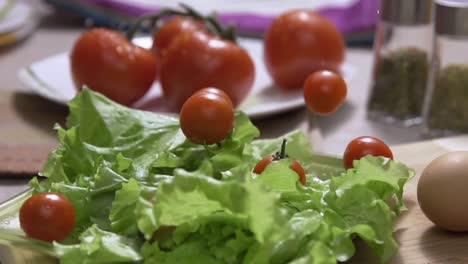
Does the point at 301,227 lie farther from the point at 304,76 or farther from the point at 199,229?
the point at 304,76

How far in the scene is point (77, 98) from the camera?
0.94 metres

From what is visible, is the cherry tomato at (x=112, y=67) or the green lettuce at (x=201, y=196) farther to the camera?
the cherry tomato at (x=112, y=67)

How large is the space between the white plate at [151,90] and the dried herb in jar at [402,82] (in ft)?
0.35

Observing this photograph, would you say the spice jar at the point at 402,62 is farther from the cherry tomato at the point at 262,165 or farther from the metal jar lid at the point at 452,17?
the cherry tomato at the point at 262,165

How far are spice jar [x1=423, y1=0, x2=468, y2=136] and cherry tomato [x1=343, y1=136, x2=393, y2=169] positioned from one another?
0.32 metres

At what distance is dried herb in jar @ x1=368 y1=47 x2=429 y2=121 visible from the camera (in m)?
1.25

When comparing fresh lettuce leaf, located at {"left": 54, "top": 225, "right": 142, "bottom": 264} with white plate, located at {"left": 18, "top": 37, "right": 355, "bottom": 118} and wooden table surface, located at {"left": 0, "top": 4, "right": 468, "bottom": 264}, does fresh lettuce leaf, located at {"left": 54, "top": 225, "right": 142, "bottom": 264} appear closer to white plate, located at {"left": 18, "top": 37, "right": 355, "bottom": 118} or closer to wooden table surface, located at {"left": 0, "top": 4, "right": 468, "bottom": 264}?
wooden table surface, located at {"left": 0, "top": 4, "right": 468, "bottom": 264}

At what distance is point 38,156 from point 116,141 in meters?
0.24

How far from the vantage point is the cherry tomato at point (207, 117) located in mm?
817

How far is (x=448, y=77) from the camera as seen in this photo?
3.86 feet

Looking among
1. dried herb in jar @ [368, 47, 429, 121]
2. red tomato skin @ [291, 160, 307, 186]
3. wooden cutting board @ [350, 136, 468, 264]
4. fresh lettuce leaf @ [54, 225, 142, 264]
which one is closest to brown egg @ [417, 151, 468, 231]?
wooden cutting board @ [350, 136, 468, 264]

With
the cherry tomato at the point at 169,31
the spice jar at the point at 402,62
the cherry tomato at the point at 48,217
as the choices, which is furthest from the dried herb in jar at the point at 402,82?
the cherry tomato at the point at 48,217

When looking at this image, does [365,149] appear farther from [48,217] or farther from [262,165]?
[48,217]

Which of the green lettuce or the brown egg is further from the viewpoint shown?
the brown egg
